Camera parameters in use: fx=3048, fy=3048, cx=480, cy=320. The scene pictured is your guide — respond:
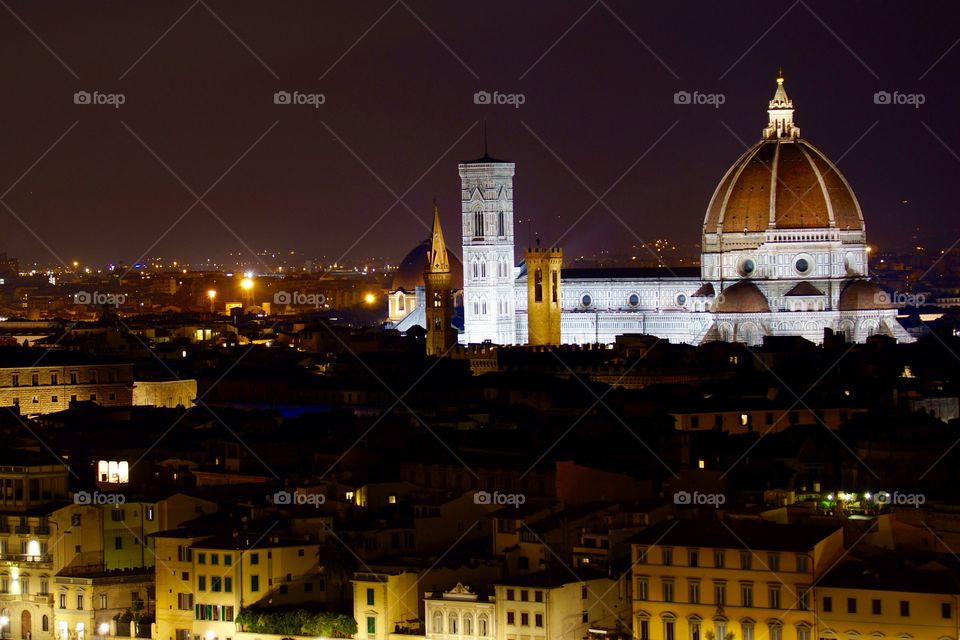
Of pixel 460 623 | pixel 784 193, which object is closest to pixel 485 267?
pixel 784 193

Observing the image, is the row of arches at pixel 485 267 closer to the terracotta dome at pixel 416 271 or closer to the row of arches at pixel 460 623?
the terracotta dome at pixel 416 271

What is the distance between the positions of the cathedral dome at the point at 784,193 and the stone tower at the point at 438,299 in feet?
47.7

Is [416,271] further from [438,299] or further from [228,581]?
[228,581]

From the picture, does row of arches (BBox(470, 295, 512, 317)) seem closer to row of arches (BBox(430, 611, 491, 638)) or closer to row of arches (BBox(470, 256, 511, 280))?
row of arches (BBox(470, 256, 511, 280))

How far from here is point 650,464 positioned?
170 feet

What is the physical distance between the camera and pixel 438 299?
98.8 m

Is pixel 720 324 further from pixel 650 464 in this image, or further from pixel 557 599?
pixel 557 599

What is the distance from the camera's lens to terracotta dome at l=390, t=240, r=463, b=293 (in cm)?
13850

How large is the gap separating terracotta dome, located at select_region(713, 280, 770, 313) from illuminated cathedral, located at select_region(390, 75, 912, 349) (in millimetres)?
49

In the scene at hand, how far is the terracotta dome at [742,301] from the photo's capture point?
106000 mm

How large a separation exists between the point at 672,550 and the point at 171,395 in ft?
117

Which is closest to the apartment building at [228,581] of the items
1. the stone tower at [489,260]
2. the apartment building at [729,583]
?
the apartment building at [729,583]

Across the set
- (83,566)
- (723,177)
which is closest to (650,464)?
(83,566)

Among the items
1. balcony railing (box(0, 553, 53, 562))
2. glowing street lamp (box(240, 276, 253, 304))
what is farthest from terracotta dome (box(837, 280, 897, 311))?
glowing street lamp (box(240, 276, 253, 304))
